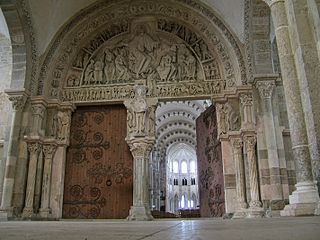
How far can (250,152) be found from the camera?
6.96m

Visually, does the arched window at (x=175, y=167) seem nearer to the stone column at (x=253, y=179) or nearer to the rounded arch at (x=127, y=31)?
the rounded arch at (x=127, y=31)

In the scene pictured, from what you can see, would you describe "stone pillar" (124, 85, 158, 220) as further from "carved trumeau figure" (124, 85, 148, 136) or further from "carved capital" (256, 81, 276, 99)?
"carved capital" (256, 81, 276, 99)

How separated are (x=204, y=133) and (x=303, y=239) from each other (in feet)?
24.7

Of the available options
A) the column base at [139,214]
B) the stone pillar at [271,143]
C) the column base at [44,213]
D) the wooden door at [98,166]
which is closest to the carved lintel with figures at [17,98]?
the wooden door at [98,166]

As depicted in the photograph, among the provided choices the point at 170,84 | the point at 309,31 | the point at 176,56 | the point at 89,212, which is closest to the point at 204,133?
the point at 170,84

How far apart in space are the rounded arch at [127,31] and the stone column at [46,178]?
4.59ft

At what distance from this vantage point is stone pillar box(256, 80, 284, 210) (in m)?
6.43

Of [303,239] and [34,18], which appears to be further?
[34,18]

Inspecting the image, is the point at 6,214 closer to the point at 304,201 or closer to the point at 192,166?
the point at 304,201

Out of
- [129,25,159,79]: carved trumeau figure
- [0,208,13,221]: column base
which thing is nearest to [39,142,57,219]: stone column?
[0,208,13,221]: column base

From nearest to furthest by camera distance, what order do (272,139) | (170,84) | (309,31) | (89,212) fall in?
(309,31) → (272,139) → (89,212) → (170,84)

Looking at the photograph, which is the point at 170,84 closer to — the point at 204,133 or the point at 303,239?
the point at 204,133

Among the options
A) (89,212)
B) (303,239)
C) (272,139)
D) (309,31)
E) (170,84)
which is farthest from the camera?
(170,84)

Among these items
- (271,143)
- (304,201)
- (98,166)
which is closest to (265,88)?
(271,143)
